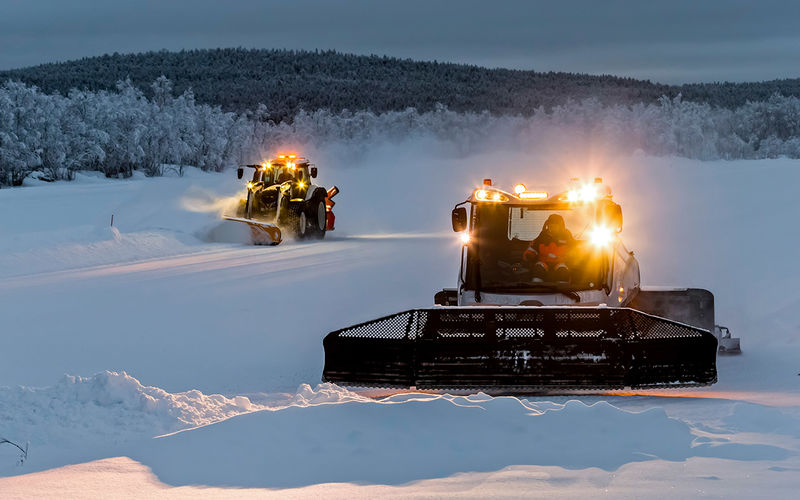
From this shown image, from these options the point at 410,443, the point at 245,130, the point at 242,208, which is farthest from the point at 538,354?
the point at 245,130

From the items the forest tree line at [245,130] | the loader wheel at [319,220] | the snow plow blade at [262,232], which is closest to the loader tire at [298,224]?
the loader wheel at [319,220]

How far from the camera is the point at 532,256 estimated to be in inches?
381

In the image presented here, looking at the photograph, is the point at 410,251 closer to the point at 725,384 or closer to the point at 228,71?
the point at 725,384

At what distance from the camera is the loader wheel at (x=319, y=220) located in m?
26.3

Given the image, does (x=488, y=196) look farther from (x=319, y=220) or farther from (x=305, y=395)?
(x=319, y=220)

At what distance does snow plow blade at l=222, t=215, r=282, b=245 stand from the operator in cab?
611 inches

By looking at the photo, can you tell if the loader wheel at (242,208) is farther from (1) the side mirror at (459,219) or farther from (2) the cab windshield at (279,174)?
A: (1) the side mirror at (459,219)

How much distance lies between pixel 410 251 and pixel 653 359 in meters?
16.2

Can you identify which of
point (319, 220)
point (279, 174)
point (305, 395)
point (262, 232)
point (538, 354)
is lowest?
point (305, 395)

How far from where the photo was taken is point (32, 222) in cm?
3200

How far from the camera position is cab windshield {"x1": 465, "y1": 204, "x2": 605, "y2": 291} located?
957 cm

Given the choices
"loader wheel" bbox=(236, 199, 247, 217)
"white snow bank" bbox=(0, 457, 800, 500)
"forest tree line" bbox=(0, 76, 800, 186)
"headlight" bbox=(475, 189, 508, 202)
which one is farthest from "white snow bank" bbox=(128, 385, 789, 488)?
"forest tree line" bbox=(0, 76, 800, 186)

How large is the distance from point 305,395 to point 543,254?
2.79 metres

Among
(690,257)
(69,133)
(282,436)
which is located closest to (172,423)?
(282,436)
